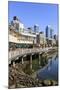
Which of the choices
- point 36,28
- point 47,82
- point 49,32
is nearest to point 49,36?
point 49,32

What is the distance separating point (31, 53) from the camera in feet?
6.05

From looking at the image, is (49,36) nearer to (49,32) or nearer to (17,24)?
(49,32)

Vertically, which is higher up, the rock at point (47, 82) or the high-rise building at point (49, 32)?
the high-rise building at point (49, 32)

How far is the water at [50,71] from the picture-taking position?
1847 millimetres

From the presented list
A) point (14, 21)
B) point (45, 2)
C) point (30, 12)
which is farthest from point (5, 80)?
point (45, 2)

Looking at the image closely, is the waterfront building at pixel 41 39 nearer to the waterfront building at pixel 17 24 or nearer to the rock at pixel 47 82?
A: the waterfront building at pixel 17 24

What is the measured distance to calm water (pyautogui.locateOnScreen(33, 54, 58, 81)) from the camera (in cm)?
184

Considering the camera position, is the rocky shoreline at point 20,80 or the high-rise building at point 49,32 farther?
the high-rise building at point 49,32

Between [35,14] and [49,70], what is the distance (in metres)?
0.57

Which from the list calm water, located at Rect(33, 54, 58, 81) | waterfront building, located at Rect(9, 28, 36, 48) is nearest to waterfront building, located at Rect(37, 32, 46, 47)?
waterfront building, located at Rect(9, 28, 36, 48)

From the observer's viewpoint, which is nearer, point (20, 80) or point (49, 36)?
point (20, 80)

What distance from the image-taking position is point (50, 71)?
6.12 ft

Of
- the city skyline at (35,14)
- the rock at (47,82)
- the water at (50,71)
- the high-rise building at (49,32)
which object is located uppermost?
the city skyline at (35,14)

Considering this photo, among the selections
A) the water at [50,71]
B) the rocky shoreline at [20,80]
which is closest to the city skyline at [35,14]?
the water at [50,71]
